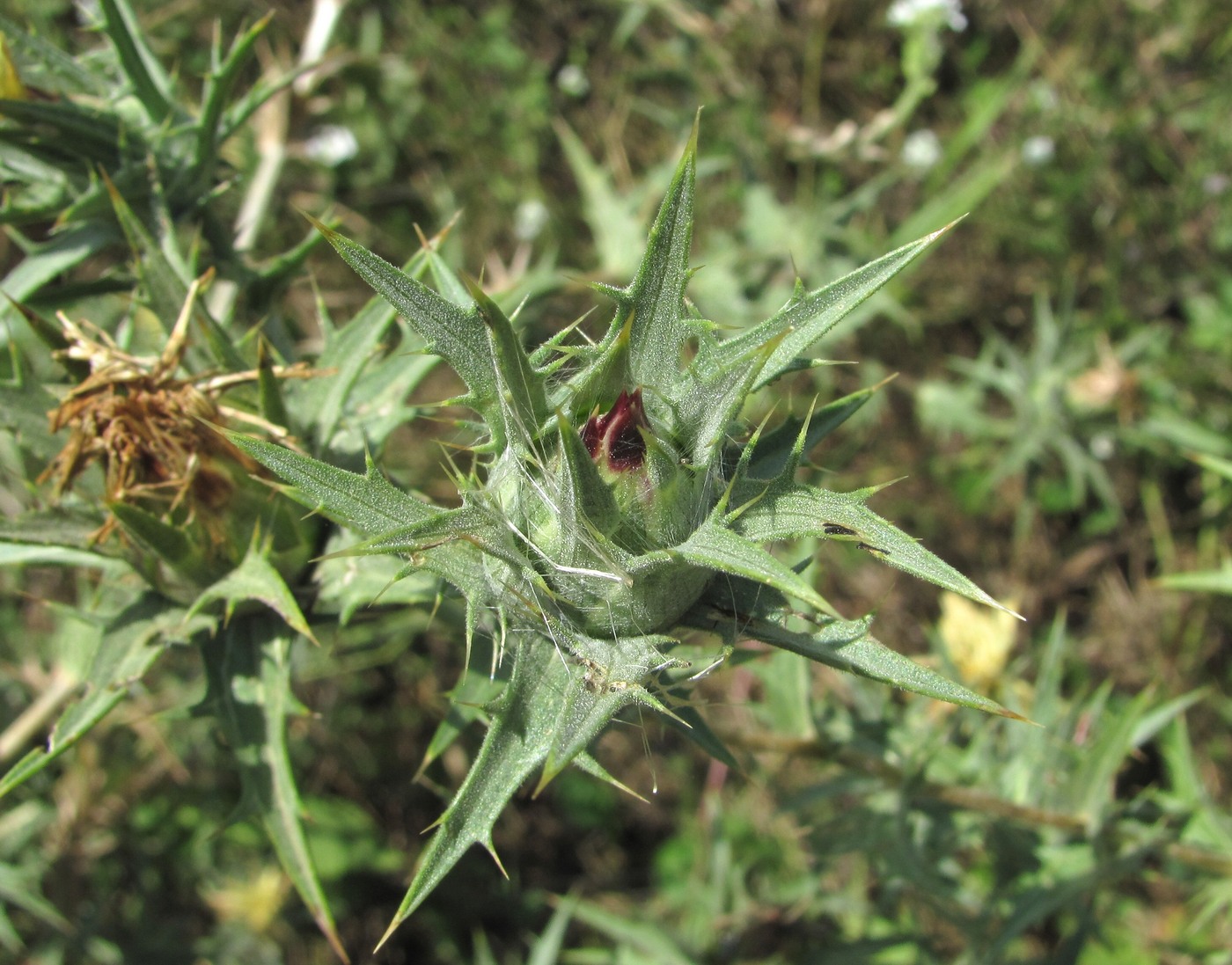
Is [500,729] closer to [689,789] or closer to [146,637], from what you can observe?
[146,637]

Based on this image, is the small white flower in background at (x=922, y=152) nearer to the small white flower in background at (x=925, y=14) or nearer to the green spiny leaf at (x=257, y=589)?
the small white flower in background at (x=925, y=14)

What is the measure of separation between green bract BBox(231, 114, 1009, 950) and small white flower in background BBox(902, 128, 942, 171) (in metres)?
4.10

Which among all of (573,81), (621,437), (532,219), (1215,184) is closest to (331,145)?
(532,219)

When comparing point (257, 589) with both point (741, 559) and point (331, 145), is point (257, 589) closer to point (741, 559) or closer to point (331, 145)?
point (741, 559)

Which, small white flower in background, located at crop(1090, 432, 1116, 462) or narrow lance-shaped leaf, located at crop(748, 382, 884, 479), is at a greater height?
narrow lance-shaped leaf, located at crop(748, 382, 884, 479)

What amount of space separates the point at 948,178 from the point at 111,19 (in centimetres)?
446

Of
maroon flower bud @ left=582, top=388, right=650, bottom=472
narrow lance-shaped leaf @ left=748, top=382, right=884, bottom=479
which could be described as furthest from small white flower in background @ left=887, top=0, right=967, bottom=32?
maroon flower bud @ left=582, top=388, right=650, bottom=472

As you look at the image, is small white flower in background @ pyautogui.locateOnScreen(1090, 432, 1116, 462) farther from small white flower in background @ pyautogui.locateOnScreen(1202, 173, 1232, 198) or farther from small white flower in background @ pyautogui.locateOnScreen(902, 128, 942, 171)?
small white flower in background @ pyautogui.locateOnScreen(902, 128, 942, 171)

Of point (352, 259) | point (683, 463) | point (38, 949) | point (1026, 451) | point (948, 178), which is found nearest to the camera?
point (352, 259)

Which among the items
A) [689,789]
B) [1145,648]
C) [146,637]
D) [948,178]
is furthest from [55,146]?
[1145,648]

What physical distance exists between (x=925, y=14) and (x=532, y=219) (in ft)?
7.79

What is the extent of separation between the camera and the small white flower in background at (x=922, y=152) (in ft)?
16.9

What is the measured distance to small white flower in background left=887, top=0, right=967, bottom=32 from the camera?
4.95 m

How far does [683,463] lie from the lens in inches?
60.1
